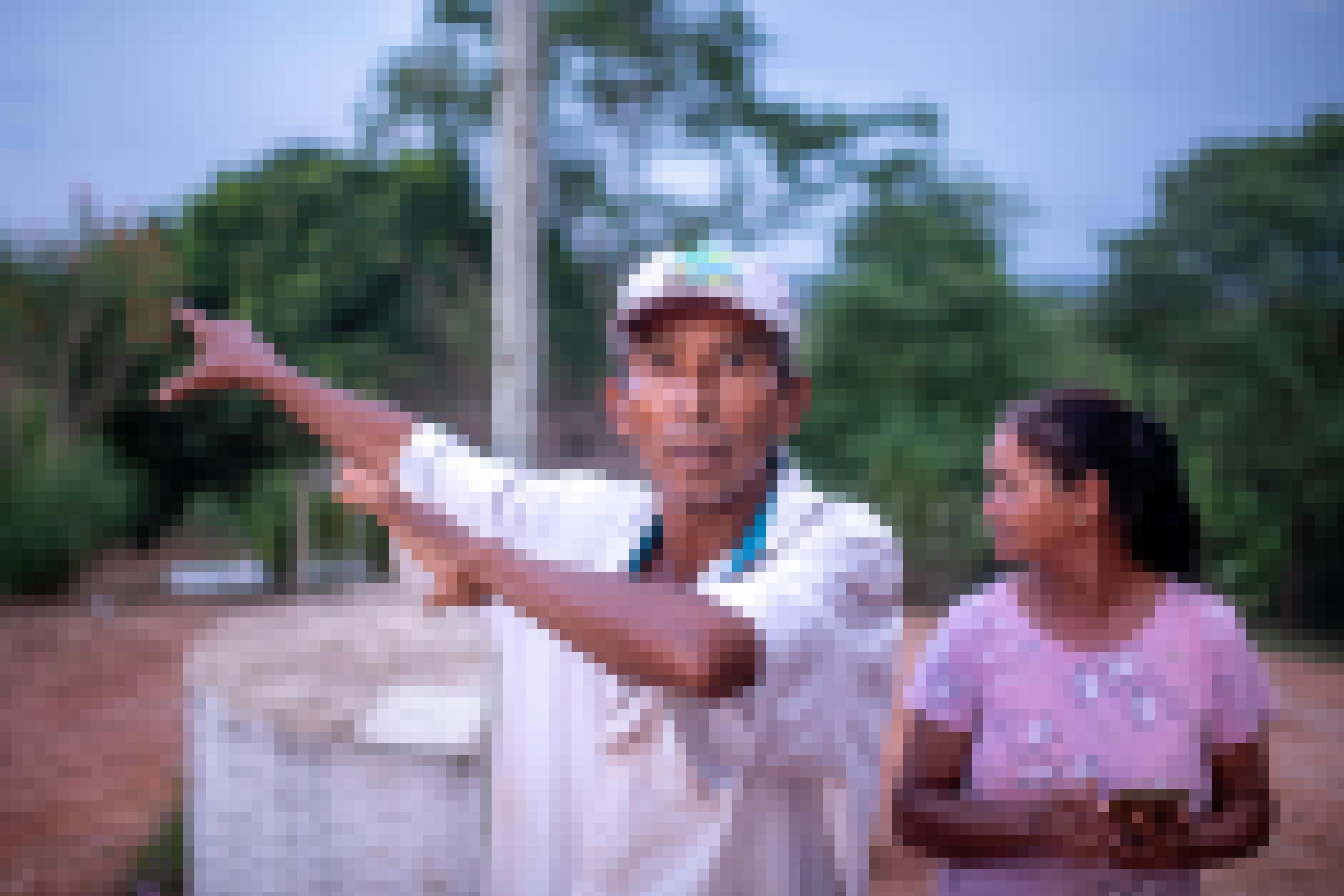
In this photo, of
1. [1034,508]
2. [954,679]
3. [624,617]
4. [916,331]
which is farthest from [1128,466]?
[916,331]

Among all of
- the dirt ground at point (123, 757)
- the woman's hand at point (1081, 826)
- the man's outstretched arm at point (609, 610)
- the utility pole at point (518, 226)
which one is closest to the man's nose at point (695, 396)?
the man's outstretched arm at point (609, 610)

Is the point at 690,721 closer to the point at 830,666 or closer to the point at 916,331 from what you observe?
the point at 830,666

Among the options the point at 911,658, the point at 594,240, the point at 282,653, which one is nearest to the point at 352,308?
the point at 594,240

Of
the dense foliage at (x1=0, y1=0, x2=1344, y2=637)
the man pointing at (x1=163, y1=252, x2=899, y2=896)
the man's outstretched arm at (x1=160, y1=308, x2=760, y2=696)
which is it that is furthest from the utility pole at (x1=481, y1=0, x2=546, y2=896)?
the dense foliage at (x1=0, y1=0, x2=1344, y2=637)

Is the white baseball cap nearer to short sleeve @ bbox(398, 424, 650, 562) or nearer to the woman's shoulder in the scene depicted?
short sleeve @ bbox(398, 424, 650, 562)

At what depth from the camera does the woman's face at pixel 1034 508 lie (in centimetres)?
159

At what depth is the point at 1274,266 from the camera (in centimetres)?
1016

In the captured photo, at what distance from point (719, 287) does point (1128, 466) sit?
3.00ft

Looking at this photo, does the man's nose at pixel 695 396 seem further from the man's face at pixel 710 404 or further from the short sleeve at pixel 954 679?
the short sleeve at pixel 954 679

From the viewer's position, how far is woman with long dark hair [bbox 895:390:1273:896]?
1494 millimetres

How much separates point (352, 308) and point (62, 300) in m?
3.53

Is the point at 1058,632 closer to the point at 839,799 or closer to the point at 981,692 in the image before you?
the point at 981,692

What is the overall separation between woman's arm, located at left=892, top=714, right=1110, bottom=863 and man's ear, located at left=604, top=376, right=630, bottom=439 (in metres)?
0.76

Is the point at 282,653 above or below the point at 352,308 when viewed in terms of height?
below
